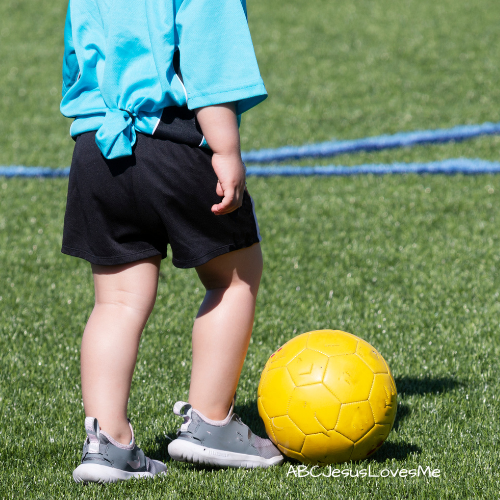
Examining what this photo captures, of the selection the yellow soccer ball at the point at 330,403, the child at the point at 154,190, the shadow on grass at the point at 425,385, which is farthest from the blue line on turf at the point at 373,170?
the child at the point at 154,190

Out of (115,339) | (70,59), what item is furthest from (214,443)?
(70,59)

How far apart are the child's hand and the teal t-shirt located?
7.1 inches

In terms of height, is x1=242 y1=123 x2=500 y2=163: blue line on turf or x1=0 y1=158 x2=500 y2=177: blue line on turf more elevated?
x1=0 y1=158 x2=500 y2=177: blue line on turf

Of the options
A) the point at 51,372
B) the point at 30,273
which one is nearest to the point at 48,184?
the point at 30,273

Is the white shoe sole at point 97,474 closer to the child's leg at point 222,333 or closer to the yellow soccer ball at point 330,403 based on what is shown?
the child's leg at point 222,333

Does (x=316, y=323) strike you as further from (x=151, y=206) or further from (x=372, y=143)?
(x=372, y=143)

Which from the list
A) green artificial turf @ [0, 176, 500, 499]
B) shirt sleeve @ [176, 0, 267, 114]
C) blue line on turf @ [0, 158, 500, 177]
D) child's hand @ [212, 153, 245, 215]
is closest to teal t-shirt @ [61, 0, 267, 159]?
shirt sleeve @ [176, 0, 267, 114]

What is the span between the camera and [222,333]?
247 centimetres

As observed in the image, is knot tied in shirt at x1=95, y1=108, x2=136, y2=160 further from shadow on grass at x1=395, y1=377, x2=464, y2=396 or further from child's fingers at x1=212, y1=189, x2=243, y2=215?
shadow on grass at x1=395, y1=377, x2=464, y2=396

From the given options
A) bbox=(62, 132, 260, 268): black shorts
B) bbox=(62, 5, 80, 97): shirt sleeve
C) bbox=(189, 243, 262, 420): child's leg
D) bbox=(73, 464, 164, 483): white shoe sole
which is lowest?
bbox=(73, 464, 164, 483): white shoe sole

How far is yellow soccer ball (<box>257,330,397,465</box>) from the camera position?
245 cm

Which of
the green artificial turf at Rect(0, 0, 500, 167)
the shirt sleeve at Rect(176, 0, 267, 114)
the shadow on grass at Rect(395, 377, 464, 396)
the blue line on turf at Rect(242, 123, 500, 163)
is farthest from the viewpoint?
the green artificial turf at Rect(0, 0, 500, 167)

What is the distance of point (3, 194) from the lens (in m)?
6.36

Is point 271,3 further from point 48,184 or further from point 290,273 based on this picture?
point 290,273
